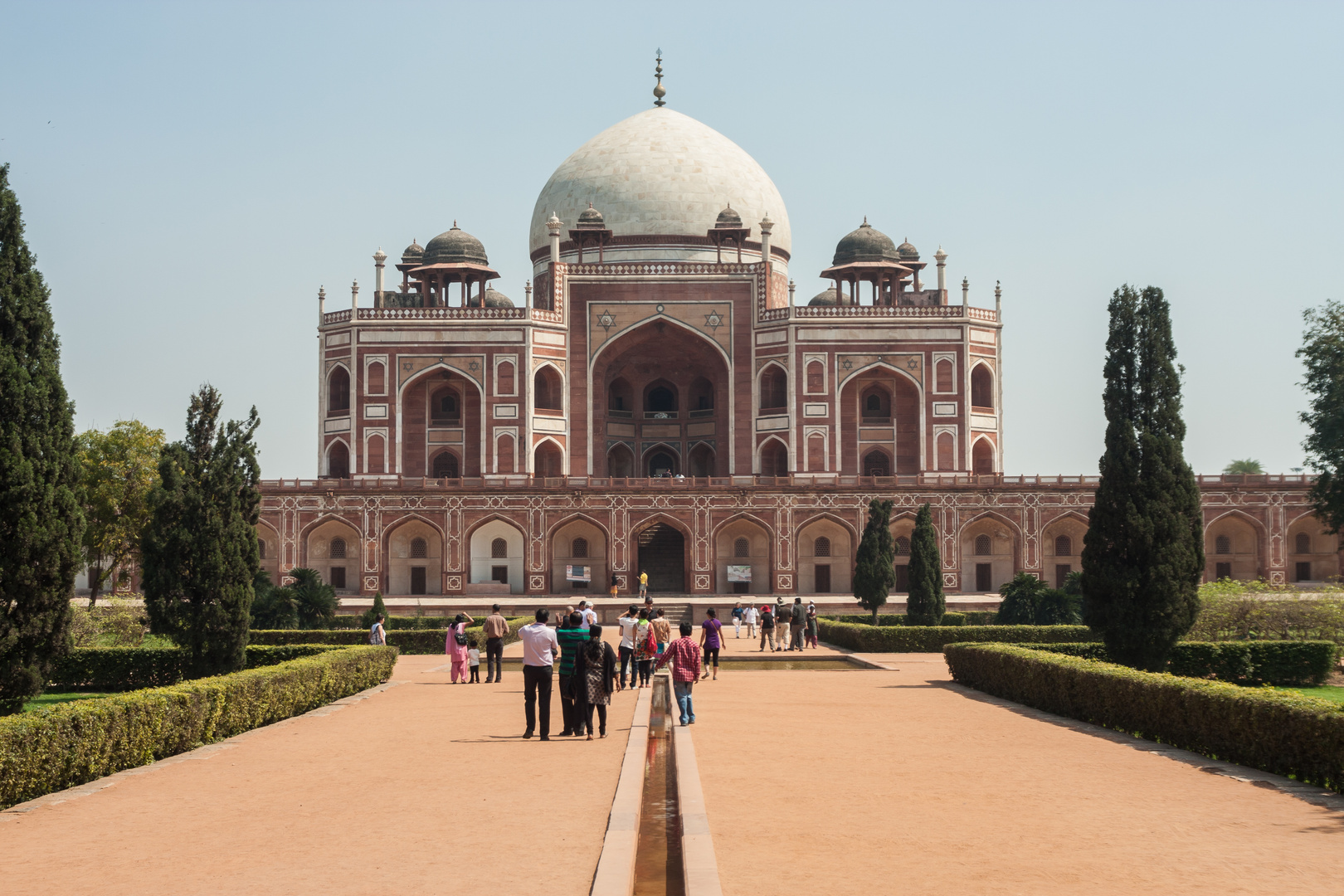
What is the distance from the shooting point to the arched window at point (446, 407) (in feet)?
140

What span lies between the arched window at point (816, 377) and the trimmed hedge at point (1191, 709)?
26302 millimetres

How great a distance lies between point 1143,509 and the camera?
16.2m

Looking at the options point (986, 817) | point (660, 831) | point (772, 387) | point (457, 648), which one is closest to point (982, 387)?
point (772, 387)

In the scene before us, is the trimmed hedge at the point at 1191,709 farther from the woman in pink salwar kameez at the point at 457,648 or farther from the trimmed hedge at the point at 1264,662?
the woman in pink salwar kameez at the point at 457,648

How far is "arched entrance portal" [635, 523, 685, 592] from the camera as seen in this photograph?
39.2 m

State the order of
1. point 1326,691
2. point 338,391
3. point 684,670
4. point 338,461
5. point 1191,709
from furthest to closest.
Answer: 1. point 338,391
2. point 338,461
3. point 1326,691
4. point 684,670
5. point 1191,709

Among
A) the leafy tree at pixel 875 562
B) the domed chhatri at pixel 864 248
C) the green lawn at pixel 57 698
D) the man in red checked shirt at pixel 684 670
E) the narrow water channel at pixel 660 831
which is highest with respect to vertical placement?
the domed chhatri at pixel 864 248

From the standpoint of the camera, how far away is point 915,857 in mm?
6516

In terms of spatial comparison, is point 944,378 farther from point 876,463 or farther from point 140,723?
point 140,723

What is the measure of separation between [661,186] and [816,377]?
9368 mm

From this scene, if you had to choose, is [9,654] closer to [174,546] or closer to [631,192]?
[174,546]

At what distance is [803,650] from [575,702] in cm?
1227

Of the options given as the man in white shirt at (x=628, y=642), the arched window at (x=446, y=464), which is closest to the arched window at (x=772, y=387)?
the arched window at (x=446, y=464)

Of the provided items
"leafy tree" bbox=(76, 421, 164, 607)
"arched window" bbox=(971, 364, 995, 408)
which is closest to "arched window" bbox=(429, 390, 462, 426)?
"leafy tree" bbox=(76, 421, 164, 607)
